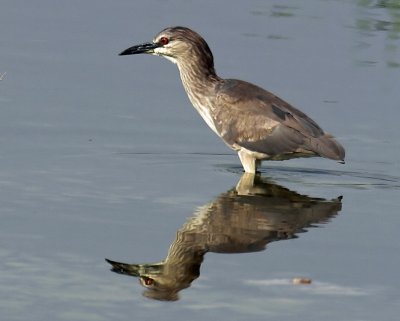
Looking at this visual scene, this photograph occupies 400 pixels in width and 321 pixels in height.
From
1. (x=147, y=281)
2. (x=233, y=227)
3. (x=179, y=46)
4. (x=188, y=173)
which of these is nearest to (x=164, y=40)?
(x=179, y=46)

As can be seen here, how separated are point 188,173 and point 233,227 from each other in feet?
5.69

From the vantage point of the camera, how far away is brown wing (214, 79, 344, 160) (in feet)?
42.2

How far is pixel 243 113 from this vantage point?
13.3m

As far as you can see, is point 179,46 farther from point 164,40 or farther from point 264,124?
point 264,124

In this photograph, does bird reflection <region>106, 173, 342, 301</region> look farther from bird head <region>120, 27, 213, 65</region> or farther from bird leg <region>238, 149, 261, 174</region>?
bird head <region>120, 27, 213, 65</region>

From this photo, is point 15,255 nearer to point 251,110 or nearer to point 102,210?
point 102,210

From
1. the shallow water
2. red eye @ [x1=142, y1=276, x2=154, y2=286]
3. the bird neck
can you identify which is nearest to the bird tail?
the shallow water

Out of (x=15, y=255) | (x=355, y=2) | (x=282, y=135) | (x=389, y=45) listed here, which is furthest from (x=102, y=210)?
(x=355, y=2)

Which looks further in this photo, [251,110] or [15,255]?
[251,110]

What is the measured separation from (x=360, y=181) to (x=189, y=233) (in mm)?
2376

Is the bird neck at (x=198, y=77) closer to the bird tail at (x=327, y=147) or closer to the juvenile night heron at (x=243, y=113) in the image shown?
the juvenile night heron at (x=243, y=113)

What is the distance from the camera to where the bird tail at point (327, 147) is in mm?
12570

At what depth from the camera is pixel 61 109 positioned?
1407cm

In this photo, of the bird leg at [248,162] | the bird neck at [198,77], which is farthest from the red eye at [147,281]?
the bird neck at [198,77]
